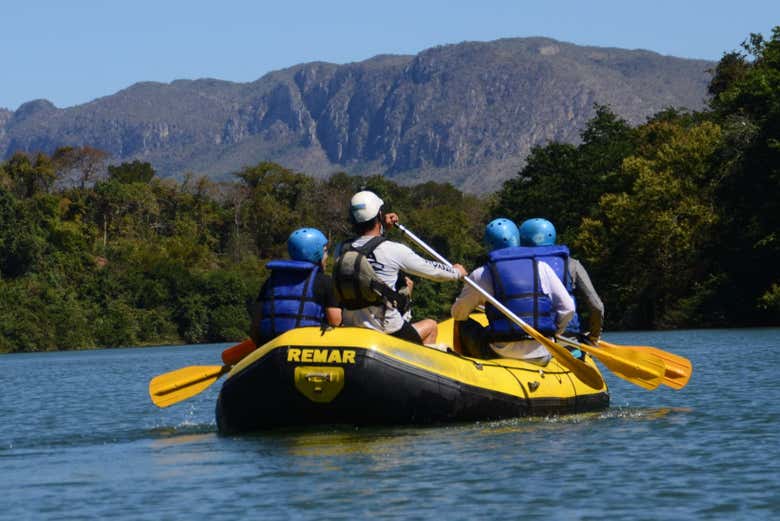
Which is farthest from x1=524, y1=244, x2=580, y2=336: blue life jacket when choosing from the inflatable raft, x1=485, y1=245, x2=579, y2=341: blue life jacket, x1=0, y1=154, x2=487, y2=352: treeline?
x1=0, y1=154, x2=487, y2=352: treeline

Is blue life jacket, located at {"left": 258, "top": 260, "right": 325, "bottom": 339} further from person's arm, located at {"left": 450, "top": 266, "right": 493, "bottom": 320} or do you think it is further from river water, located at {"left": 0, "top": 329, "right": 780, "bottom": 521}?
person's arm, located at {"left": 450, "top": 266, "right": 493, "bottom": 320}

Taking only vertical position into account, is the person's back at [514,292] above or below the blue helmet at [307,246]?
below

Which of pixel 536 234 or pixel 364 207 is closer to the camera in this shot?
pixel 364 207

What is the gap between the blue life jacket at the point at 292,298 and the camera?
13.2m

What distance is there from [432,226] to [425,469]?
83496 mm

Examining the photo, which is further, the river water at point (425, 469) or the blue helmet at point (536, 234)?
the blue helmet at point (536, 234)

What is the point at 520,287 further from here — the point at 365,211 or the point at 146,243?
the point at 146,243

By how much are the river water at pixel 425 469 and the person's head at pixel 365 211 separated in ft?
A: 5.51

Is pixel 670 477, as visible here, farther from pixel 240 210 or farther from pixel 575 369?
pixel 240 210

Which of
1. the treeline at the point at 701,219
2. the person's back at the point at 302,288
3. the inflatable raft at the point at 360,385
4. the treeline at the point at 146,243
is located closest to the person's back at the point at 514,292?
the inflatable raft at the point at 360,385

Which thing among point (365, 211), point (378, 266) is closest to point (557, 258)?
point (378, 266)

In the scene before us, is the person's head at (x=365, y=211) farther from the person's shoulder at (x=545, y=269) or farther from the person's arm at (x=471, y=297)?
the person's shoulder at (x=545, y=269)

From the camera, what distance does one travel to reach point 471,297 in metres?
13.4

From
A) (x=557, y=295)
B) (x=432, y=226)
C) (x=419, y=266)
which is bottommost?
(x=557, y=295)
